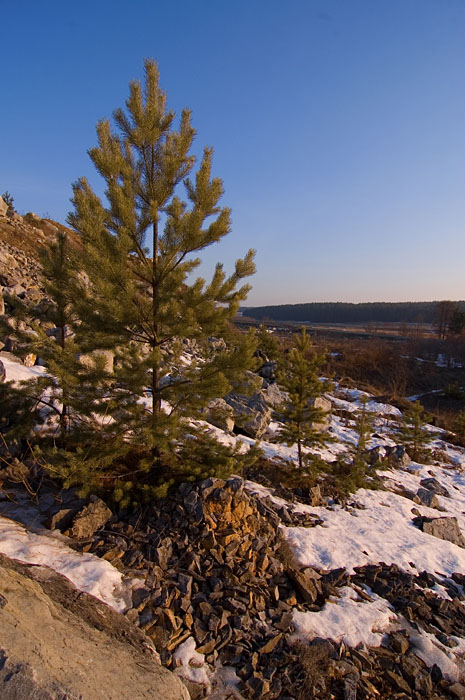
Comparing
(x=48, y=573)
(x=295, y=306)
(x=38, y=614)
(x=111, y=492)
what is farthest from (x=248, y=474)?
(x=295, y=306)

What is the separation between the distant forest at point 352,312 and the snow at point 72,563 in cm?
10913

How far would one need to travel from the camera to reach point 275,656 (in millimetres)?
4047

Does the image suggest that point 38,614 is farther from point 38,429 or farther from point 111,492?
point 38,429

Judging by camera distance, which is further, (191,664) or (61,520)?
(61,520)

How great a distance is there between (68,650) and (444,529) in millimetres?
8761

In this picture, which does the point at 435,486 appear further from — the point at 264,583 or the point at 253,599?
the point at 253,599

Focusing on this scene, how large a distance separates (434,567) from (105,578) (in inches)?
236

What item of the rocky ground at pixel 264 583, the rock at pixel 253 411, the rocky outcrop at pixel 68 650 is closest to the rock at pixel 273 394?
the rock at pixel 253 411

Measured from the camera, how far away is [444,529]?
8508mm

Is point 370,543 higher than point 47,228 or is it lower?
lower

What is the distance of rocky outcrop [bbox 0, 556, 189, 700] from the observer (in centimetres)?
233

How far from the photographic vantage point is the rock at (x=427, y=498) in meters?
10.4

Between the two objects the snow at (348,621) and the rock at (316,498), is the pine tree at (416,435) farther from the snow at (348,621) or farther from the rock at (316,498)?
the snow at (348,621)

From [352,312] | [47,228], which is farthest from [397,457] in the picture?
[352,312]
